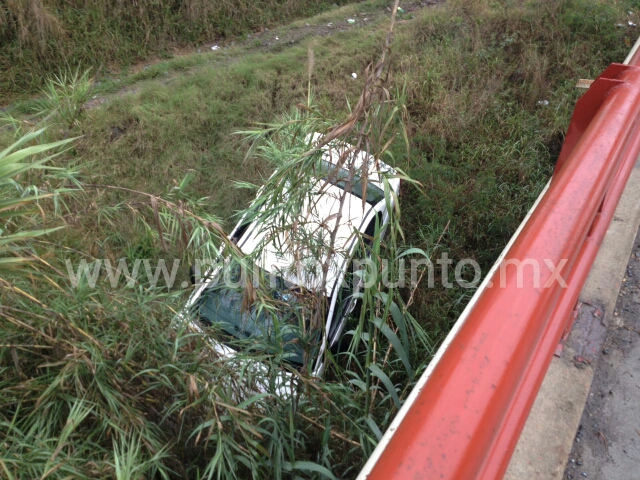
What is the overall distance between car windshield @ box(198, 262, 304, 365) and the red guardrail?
102 centimetres

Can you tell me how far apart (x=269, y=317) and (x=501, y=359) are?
1.41 meters

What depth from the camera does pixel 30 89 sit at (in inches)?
247

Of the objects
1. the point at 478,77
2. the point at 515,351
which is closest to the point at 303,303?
the point at 515,351

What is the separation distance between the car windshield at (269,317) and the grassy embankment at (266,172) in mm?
229

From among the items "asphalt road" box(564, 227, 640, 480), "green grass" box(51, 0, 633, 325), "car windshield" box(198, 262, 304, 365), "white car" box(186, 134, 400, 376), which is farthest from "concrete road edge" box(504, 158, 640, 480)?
"green grass" box(51, 0, 633, 325)

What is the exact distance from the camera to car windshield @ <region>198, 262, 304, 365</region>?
201 cm

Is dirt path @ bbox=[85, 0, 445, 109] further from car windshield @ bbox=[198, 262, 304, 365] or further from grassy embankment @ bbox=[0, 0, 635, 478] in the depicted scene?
car windshield @ bbox=[198, 262, 304, 365]

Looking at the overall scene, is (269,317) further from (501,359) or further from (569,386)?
(501,359)

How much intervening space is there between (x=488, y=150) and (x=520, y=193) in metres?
0.51

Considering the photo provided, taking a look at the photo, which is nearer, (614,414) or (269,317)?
(614,414)

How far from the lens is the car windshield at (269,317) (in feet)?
6.59

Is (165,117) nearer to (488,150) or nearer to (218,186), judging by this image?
(218,186)

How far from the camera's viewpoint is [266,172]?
181 inches

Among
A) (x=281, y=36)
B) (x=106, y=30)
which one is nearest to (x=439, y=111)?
(x=281, y=36)
